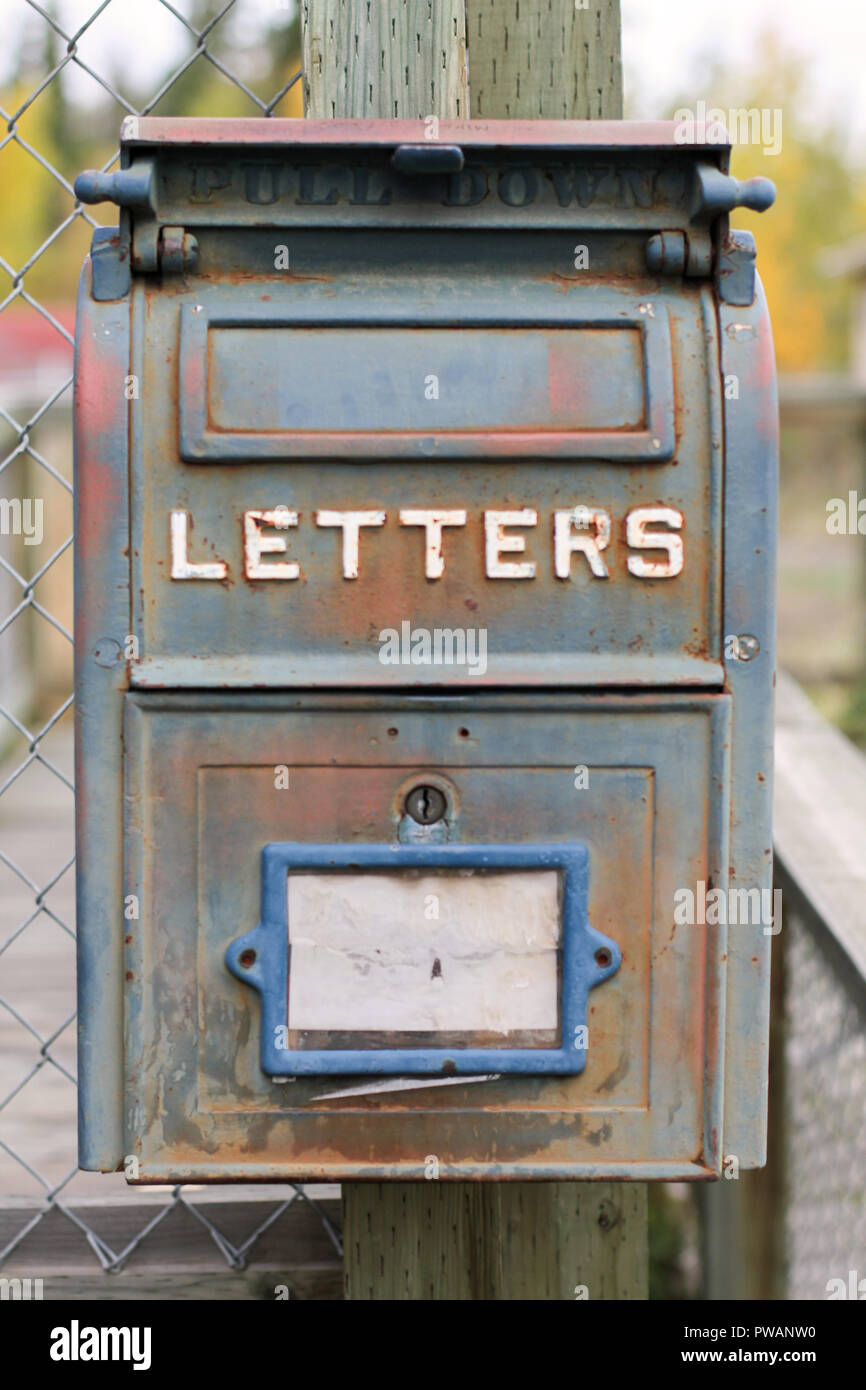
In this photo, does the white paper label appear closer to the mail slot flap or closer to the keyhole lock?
the keyhole lock

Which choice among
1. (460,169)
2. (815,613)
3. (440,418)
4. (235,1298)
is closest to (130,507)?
(440,418)

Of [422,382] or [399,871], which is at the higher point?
[422,382]

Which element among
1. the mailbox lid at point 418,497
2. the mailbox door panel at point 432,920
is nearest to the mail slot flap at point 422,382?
the mailbox lid at point 418,497

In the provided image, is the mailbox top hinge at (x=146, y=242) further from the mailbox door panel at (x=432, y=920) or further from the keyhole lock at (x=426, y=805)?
the keyhole lock at (x=426, y=805)

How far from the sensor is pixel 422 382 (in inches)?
45.5

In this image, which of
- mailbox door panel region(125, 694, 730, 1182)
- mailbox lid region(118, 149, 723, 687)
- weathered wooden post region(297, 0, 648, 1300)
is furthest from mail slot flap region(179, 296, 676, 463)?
weathered wooden post region(297, 0, 648, 1300)

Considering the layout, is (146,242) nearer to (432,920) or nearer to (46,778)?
(432,920)

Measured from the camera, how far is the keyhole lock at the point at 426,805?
1162mm

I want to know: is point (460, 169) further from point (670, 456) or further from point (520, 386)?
point (670, 456)

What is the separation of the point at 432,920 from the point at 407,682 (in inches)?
8.6

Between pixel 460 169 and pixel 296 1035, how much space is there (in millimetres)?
810

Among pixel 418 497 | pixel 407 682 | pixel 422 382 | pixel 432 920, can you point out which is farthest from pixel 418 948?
pixel 422 382

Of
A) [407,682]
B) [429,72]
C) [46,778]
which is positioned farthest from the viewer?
[46,778]

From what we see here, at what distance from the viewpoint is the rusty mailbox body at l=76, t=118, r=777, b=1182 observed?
1.15 meters
